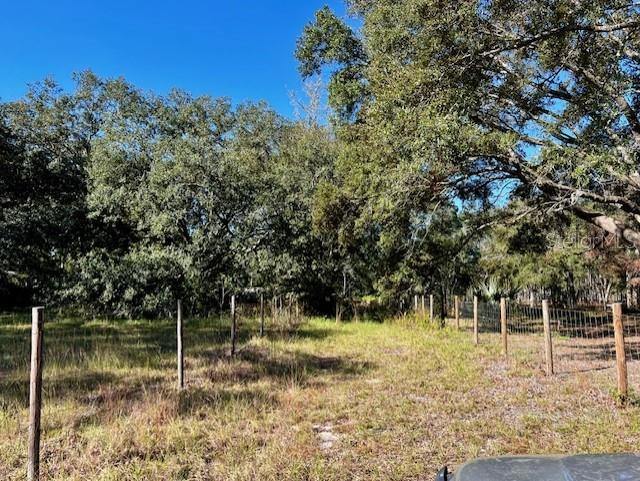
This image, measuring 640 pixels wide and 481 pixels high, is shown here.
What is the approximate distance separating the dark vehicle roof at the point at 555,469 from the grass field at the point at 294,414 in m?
2.17

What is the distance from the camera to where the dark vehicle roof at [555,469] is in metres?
1.40

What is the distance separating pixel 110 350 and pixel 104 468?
553 cm

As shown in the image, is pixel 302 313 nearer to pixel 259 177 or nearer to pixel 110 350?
pixel 259 177

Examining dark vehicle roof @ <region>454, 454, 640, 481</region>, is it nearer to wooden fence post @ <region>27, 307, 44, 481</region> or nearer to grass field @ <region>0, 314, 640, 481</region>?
grass field @ <region>0, 314, 640, 481</region>

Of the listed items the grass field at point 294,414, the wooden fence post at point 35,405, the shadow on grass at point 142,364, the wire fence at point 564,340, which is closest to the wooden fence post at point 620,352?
the grass field at point 294,414

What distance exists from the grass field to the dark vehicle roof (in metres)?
2.17

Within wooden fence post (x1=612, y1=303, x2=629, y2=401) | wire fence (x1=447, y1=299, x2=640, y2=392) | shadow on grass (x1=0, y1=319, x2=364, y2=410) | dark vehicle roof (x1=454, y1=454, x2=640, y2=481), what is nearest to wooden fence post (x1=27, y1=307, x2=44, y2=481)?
shadow on grass (x1=0, y1=319, x2=364, y2=410)

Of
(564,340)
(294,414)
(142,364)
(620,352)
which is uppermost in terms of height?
(620,352)

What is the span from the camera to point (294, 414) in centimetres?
498

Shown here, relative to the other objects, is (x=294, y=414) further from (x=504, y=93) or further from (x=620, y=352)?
(x=504, y=93)

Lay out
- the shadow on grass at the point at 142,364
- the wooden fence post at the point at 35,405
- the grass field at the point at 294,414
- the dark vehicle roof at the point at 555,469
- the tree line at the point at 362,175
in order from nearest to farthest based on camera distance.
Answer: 1. the dark vehicle roof at the point at 555,469
2. the wooden fence post at the point at 35,405
3. the grass field at the point at 294,414
4. the shadow on grass at the point at 142,364
5. the tree line at the point at 362,175

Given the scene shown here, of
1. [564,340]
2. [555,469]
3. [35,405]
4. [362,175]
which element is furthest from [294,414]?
[564,340]

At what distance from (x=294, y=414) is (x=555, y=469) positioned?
380cm

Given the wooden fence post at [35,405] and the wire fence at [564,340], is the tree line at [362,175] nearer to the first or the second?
the wire fence at [564,340]
